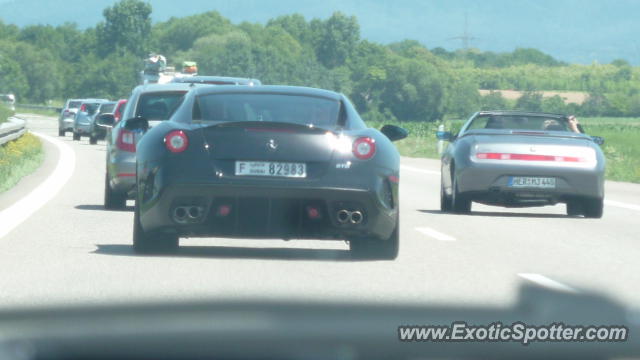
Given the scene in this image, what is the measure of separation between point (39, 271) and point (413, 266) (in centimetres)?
252

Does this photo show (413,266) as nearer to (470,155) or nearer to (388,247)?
(388,247)

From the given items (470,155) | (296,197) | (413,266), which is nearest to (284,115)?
(296,197)

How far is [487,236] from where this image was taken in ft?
43.1

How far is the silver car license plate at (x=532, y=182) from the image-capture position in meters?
A: 16.0

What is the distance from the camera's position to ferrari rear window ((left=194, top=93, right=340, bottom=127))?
9.96m

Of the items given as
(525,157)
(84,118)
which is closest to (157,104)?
(525,157)

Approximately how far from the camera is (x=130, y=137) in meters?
15.3

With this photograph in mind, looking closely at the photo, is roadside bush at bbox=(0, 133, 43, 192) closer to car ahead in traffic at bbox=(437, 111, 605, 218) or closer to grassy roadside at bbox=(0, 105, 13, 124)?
grassy roadside at bbox=(0, 105, 13, 124)

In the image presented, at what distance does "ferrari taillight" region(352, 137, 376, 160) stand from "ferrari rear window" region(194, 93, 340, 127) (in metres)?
0.31

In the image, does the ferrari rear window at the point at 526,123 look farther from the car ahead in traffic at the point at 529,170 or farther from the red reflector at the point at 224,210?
the red reflector at the point at 224,210

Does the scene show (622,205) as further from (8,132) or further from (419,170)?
(8,132)

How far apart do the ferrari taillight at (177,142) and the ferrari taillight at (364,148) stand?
1.14 meters

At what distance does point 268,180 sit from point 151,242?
1152mm

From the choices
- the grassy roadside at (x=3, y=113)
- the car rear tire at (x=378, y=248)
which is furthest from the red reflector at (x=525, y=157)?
the grassy roadside at (x=3, y=113)
